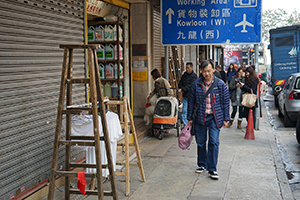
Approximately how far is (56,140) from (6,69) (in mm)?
1148

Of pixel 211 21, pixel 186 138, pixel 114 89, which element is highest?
pixel 211 21

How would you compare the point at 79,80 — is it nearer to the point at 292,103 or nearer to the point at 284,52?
the point at 292,103

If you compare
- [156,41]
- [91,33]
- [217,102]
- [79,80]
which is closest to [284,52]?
[156,41]

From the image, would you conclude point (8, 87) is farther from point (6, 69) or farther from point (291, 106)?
point (291, 106)

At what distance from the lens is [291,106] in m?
11.2

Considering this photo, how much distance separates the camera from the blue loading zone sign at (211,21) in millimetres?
9281

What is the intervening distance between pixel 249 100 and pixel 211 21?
245cm

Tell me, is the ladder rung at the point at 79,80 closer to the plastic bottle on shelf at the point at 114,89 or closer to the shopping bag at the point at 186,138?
the shopping bag at the point at 186,138

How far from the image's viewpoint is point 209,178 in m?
6.25

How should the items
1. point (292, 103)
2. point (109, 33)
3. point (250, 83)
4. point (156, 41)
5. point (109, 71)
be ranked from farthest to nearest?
1. point (156, 41)
2. point (292, 103)
3. point (250, 83)
4. point (109, 71)
5. point (109, 33)

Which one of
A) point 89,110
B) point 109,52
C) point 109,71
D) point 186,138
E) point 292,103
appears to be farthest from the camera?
point 292,103

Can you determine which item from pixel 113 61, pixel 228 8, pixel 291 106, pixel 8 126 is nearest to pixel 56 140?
pixel 8 126

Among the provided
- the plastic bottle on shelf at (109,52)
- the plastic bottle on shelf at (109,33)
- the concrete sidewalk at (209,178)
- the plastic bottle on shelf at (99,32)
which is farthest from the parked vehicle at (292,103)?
the plastic bottle on shelf at (99,32)

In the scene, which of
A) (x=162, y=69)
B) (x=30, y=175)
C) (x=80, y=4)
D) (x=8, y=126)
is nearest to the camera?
(x=8, y=126)
